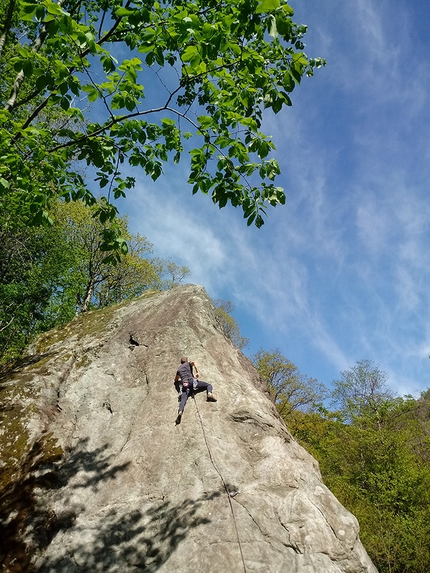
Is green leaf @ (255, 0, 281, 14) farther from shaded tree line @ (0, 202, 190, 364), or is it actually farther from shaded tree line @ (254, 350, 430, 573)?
shaded tree line @ (254, 350, 430, 573)

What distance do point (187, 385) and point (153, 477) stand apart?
2.41 meters

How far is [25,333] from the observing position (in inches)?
860

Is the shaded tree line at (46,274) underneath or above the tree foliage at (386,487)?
above

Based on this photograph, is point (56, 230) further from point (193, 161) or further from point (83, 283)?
point (193, 161)

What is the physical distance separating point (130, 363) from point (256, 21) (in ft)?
33.8

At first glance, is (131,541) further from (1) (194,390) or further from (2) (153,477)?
(1) (194,390)

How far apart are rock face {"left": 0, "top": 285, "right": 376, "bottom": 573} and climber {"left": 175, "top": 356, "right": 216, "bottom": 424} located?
0.75 feet

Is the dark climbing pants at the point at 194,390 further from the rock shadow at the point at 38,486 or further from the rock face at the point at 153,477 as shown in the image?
the rock shadow at the point at 38,486

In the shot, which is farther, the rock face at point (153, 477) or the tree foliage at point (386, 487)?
the tree foliage at point (386, 487)

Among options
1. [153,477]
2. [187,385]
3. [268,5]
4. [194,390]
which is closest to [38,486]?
[153,477]

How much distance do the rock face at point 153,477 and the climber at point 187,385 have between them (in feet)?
0.75

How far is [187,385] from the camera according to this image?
929 centimetres

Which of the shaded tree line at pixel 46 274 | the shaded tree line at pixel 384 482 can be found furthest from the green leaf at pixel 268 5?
the shaded tree line at pixel 384 482

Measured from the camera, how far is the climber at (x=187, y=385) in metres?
9.11
